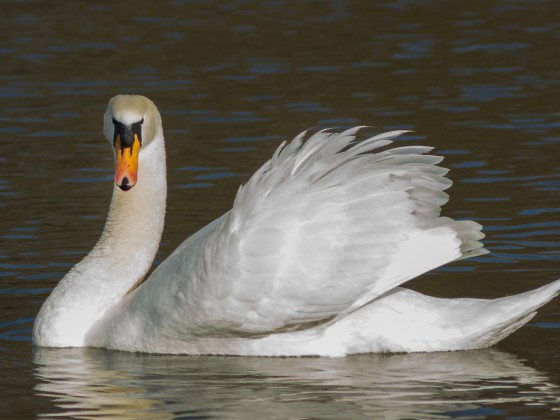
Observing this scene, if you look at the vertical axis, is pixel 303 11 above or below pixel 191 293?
above

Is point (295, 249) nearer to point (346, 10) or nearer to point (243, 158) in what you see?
point (243, 158)

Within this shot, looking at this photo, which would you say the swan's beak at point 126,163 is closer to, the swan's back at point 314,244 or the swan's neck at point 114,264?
the swan's neck at point 114,264

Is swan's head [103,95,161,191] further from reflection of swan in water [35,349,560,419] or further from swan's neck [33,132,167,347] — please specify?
reflection of swan in water [35,349,560,419]

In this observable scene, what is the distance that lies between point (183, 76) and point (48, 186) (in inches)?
210

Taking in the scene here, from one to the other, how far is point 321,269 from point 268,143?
22.3 ft

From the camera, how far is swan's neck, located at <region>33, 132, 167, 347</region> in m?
10.1

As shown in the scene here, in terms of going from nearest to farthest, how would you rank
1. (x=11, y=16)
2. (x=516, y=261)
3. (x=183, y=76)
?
(x=516, y=261) < (x=183, y=76) < (x=11, y=16)

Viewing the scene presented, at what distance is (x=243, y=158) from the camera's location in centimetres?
1541

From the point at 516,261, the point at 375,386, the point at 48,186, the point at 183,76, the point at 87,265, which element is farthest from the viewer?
the point at 183,76

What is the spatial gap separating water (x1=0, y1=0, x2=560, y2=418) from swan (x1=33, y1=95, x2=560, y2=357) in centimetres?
Answer: 14

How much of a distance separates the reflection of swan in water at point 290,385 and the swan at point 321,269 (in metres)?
0.13

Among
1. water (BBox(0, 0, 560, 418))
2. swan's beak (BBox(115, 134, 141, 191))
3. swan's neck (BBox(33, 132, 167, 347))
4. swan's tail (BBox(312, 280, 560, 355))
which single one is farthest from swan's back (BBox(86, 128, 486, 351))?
swan's neck (BBox(33, 132, 167, 347))

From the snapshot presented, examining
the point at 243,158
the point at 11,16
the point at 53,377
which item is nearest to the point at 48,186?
the point at 243,158

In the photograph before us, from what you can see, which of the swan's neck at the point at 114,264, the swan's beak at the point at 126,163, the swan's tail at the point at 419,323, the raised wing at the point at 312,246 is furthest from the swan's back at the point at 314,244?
the swan's neck at the point at 114,264
